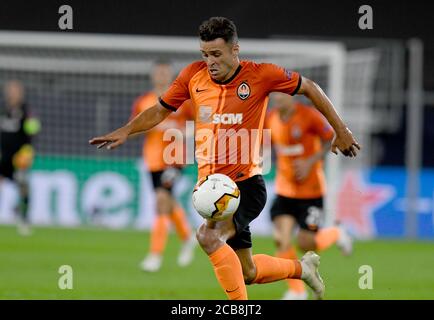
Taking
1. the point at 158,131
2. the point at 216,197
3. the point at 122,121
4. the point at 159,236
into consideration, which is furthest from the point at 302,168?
the point at 122,121

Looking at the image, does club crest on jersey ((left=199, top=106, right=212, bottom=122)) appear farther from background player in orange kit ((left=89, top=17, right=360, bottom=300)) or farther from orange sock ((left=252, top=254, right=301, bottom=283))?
orange sock ((left=252, top=254, right=301, bottom=283))

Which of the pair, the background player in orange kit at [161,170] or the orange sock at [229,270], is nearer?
the orange sock at [229,270]

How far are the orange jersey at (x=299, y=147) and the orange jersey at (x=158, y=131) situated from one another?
5.55ft

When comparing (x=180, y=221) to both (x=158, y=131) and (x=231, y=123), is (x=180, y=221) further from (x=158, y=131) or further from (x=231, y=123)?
(x=231, y=123)

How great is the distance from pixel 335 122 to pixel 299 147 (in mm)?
2952

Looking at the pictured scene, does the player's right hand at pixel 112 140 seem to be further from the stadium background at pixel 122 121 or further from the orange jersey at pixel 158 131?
the stadium background at pixel 122 121

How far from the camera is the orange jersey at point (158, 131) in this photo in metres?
10.7

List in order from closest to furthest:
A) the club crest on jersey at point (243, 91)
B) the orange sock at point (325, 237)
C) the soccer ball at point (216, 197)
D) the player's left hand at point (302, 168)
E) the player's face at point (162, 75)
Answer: the soccer ball at point (216, 197) < the club crest on jersey at point (243, 91) < the player's left hand at point (302, 168) < the orange sock at point (325, 237) < the player's face at point (162, 75)

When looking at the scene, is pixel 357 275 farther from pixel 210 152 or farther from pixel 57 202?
pixel 57 202

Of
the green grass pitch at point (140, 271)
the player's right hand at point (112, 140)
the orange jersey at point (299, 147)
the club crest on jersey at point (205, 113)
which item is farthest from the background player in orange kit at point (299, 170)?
the player's right hand at point (112, 140)

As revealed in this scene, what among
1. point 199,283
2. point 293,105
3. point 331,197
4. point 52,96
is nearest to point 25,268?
point 199,283

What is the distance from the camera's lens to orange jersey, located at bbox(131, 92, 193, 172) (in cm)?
1070
